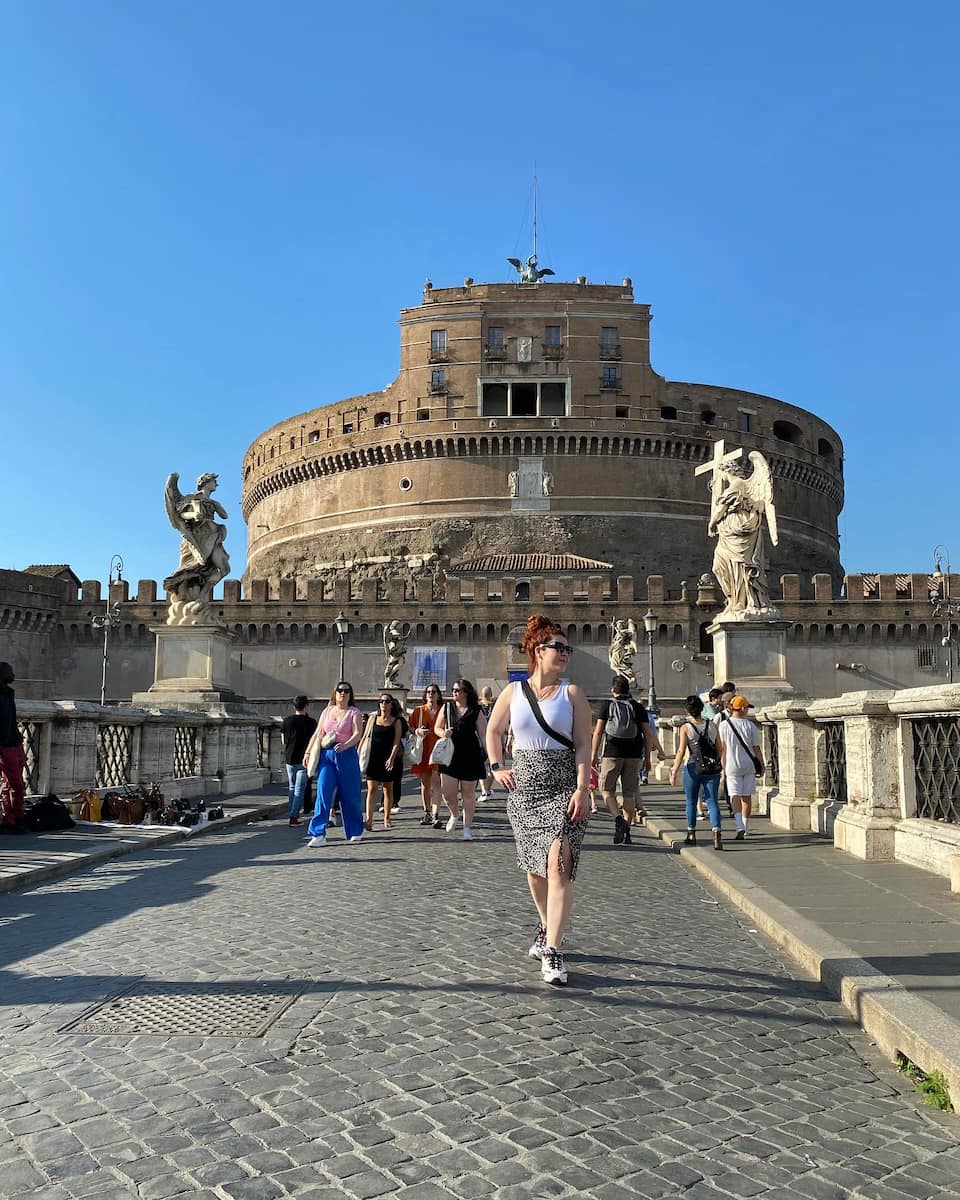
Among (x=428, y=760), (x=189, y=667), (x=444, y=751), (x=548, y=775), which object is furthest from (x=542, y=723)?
(x=189, y=667)

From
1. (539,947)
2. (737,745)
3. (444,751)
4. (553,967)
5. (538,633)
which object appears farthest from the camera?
(444,751)

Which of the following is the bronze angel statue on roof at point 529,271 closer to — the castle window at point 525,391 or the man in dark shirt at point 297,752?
the castle window at point 525,391

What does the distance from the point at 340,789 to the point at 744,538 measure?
24.3 ft

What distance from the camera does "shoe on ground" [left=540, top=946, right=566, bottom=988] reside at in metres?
4.45

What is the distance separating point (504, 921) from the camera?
19.2 feet

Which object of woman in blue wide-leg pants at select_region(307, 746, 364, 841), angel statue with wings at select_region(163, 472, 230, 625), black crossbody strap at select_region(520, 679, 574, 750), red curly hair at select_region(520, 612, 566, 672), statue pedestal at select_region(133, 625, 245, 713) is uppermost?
angel statue with wings at select_region(163, 472, 230, 625)

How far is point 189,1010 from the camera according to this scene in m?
4.02

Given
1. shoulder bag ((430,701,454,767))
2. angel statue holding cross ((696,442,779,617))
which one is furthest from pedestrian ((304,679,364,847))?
angel statue holding cross ((696,442,779,617))

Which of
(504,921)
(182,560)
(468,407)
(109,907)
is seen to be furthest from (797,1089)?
(468,407)

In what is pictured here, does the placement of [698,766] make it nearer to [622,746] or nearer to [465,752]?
[622,746]

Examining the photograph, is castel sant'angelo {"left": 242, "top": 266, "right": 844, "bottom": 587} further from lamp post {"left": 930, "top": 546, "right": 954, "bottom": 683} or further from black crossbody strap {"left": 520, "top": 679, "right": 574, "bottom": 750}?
black crossbody strap {"left": 520, "top": 679, "right": 574, "bottom": 750}

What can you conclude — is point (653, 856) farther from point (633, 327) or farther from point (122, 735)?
point (633, 327)

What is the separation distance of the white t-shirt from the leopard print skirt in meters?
5.25

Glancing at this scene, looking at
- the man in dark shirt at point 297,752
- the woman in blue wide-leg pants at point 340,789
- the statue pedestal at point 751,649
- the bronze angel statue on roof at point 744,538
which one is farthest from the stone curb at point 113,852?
the bronze angel statue on roof at point 744,538
